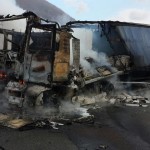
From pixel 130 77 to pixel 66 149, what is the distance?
8.93 meters

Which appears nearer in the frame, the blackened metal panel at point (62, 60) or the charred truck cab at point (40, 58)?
the charred truck cab at point (40, 58)

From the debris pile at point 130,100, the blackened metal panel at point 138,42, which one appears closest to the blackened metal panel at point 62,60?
the debris pile at point 130,100

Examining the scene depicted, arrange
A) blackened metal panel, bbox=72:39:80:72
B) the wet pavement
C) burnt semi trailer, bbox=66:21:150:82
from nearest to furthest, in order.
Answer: the wet pavement → blackened metal panel, bbox=72:39:80:72 → burnt semi trailer, bbox=66:21:150:82

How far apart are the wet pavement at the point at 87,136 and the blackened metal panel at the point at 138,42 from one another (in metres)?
5.65

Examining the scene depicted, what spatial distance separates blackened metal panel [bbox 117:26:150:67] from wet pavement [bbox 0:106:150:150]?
5.65 metres

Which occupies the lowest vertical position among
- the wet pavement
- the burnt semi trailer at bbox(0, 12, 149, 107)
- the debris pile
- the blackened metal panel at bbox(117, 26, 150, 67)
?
the wet pavement

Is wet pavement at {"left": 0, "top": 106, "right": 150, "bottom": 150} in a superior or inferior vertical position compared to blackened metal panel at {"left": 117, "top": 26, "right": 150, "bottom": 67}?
inferior

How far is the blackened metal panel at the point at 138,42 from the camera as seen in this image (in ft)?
49.2

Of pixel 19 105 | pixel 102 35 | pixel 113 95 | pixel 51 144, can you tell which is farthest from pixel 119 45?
pixel 51 144

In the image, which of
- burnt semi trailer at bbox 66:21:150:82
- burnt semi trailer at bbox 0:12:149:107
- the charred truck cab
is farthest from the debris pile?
the charred truck cab

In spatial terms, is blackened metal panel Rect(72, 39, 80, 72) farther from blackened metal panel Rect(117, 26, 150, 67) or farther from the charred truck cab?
blackened metal panel Rect(117, 26, 150, 67)

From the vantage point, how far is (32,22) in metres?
9.83

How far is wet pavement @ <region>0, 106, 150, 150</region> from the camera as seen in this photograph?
7.04 metres

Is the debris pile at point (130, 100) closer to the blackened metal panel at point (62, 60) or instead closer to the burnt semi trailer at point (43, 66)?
the burnt semi trailer at point (43, 66)
